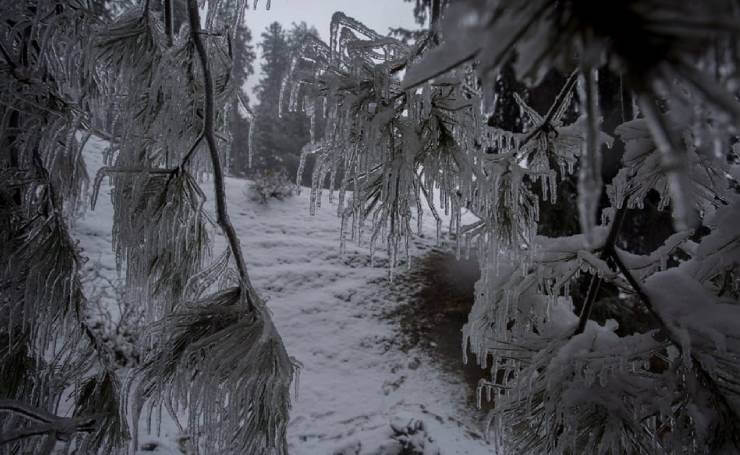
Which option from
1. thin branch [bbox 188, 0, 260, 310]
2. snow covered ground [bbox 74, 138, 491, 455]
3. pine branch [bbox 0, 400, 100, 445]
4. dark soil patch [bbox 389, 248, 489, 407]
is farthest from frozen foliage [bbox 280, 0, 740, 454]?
dark soil patch [bbox 389, 248, 489, 407]

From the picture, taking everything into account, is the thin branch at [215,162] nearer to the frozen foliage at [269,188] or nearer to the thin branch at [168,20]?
the thin branch at [168,20]

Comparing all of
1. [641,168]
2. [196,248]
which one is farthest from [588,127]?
[196,248]

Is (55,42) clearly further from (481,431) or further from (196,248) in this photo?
(481,431)

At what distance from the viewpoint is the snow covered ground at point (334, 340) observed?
3855mm

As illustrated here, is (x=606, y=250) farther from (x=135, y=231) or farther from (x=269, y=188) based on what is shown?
(x=269, y=188)

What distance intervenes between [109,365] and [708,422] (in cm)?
186

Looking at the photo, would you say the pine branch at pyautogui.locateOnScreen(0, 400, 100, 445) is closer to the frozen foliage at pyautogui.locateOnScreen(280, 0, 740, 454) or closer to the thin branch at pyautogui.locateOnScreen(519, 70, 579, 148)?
the frozen foliage at pyautogui.locateOnScreen(280, 0, 740, 454)

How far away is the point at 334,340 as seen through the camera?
5.46m

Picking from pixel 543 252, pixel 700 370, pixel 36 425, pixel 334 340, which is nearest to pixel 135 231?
pixel 36 425

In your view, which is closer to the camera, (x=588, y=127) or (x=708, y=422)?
(x=588, y=127)

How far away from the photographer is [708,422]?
0.86 metres

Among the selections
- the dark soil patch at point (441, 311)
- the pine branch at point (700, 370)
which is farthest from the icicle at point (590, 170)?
the dark soil patch at point (441, 311)

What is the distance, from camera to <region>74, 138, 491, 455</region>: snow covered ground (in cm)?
386

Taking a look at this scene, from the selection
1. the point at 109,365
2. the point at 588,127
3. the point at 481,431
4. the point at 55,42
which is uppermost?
the point at 55,42
